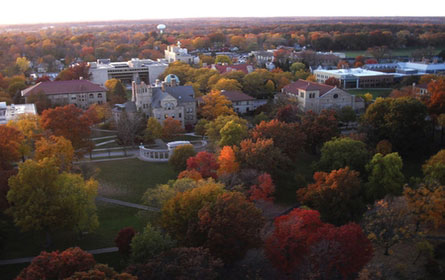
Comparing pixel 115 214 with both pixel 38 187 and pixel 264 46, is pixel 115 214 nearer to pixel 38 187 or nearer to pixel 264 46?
pixel 38 187

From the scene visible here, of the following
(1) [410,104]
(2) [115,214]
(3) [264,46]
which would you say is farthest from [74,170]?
(3) [264,46]

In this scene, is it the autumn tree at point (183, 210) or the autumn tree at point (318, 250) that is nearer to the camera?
the autumn tree at point (318, 250)

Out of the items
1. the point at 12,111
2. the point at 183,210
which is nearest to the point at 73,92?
the point at 12,111

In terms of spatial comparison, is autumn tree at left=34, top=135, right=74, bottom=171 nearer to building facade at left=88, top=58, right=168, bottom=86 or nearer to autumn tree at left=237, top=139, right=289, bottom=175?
autumn tree at left=237, top=139, right=289, bottom=175

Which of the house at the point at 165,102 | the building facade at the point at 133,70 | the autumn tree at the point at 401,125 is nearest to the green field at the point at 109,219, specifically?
the house at the point at 165,102

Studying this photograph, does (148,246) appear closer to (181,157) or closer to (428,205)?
(181,157)

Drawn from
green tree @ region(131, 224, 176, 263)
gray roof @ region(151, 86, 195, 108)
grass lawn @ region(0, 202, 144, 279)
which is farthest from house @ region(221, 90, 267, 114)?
green tree @ region(131, 224, 176, 263)

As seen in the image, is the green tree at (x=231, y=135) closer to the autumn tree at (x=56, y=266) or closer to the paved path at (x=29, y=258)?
the paved path at (x=29, y=258)
